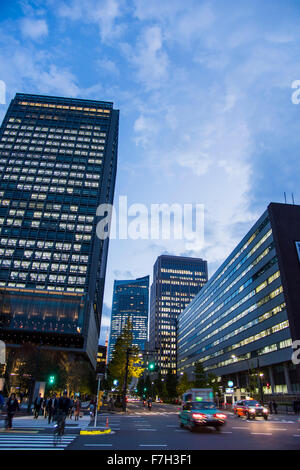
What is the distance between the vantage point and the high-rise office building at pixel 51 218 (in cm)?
9212

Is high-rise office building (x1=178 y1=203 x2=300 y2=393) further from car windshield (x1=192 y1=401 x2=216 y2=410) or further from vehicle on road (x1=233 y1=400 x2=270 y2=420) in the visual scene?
car windshield (x1=192 y1=401 x2=216 y2=410)

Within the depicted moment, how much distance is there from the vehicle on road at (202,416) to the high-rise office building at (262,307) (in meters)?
36.3

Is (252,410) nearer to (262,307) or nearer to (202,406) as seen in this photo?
(202,406)

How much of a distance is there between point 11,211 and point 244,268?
280 feet

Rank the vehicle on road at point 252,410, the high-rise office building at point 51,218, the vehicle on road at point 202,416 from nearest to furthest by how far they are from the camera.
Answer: the vehicle on road at point 202,416
the vehicle on road at point 252,410
the high-rise office building at point 51,218

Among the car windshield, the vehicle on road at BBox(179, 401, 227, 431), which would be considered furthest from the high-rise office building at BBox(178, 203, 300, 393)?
the vehicle on road at BBox(179, 401, 227, 431)

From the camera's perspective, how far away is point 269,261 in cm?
6781

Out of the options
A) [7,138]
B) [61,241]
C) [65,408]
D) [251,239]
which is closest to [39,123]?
[7,138]

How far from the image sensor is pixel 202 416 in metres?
17.2

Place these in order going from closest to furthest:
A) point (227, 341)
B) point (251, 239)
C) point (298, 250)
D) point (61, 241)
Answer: point (298, 250) → point (251, 239) → point (227, 341) → point (61, 241)

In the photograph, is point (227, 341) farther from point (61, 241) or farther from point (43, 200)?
point (43, 200)

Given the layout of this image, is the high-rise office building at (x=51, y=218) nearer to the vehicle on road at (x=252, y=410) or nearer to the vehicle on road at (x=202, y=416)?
the vehicle on road at (x=252, y=410)

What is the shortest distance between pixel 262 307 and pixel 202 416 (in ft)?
189

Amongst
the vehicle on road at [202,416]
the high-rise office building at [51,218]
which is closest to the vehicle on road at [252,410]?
the vehicle on road at [202,416]
